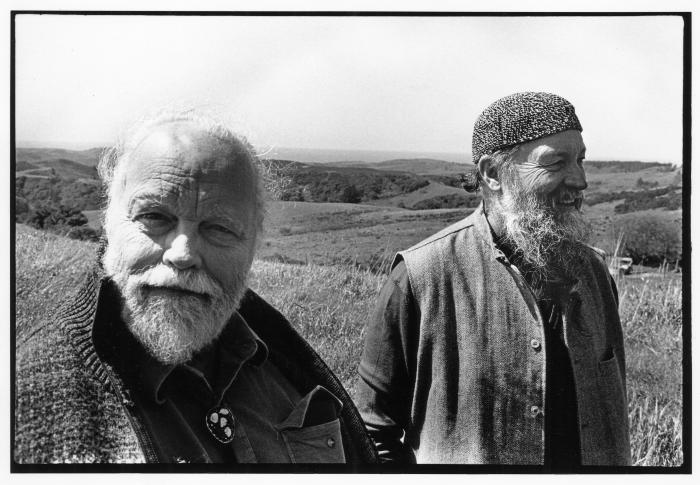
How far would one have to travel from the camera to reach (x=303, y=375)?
347cm

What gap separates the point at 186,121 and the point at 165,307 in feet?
2.53

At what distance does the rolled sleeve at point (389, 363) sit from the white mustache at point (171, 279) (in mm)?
784

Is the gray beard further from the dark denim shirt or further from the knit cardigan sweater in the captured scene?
the knit cardigan sweater

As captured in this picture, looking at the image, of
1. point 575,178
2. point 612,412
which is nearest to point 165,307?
point 575,178

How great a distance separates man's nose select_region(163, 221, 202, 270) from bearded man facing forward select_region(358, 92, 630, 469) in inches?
33.7

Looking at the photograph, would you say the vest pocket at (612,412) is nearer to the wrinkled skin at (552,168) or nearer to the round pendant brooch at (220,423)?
the wrinkled skin at (552,168)

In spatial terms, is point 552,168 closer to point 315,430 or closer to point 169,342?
point 315,430

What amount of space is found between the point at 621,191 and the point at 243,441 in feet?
7.58

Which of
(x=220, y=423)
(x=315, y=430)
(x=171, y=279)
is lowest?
(x=315, y=430)

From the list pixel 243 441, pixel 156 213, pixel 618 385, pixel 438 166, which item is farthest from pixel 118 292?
pixel 618 385

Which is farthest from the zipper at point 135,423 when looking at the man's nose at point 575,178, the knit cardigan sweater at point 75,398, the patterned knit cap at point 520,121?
the man's nose at point 575,178

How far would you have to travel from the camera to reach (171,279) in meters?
3.04

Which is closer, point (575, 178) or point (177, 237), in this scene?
point (177, 237)

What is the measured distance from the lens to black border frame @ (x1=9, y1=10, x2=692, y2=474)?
10.6 ft
